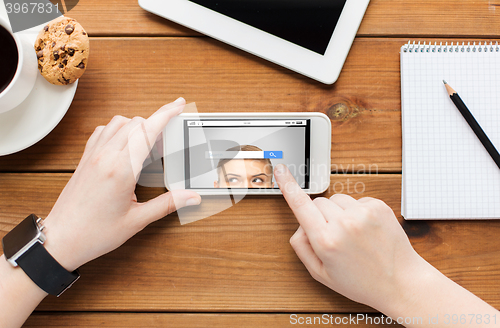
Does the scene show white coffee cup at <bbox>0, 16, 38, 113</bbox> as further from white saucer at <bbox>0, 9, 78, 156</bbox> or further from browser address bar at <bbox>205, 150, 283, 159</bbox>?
browser address bar at <bbox>205, 150, 283, 159</bbox>

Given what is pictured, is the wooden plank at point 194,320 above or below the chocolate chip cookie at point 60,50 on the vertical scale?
below

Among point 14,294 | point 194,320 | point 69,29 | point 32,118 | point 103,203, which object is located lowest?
point 194,320

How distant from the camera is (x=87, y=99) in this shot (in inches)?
20.9

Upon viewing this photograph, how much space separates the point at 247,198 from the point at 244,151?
9cm

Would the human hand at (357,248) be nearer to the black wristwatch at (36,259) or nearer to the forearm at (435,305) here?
the forearm at (435,305)

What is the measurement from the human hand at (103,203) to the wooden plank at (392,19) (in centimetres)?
18

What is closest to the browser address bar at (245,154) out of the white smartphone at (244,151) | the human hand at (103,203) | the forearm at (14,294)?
the white smartphone at (244,151)

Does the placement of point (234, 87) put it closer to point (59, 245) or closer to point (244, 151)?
point (244, 151)

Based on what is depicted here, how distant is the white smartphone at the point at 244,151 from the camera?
505mm

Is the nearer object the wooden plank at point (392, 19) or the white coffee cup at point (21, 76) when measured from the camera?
the white coffee cup at point (21, 76)

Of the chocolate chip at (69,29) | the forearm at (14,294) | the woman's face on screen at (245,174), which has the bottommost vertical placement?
the forearm at (14,294)

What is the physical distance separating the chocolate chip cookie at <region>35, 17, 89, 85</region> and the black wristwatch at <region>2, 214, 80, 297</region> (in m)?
0.23

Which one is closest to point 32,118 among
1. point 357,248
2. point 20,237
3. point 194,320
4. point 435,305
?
point 20,237

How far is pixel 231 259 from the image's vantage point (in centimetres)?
53
